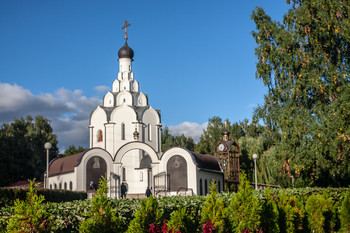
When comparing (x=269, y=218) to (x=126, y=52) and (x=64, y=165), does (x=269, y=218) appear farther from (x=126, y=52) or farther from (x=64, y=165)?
(x=126, y=52)

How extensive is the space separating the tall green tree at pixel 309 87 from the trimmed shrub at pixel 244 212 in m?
8.19

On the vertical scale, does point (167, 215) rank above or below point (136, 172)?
below

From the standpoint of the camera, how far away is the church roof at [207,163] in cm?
2946

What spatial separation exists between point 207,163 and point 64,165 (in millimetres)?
10733

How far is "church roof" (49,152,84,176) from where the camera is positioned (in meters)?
29.7

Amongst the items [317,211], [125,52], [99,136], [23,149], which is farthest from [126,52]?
[317,211]

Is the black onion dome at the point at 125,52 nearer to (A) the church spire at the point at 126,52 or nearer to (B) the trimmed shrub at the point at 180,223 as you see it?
(A) the church spire at the point at 126,52

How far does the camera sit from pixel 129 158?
115ft

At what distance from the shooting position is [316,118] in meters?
17.8

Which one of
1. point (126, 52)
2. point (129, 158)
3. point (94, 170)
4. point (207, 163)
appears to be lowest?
point (94, 170)

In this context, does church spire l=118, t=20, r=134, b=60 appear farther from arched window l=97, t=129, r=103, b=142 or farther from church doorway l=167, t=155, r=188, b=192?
church doorway l=167, t=155, r=188, b=192

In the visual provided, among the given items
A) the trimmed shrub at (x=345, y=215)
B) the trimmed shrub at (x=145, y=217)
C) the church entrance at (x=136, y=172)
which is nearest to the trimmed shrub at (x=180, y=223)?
the trimmed shrub at (x=145, y=217)

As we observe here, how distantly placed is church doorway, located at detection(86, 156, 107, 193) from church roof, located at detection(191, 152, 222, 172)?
261 inches

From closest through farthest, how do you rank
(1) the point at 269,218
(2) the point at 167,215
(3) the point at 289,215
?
(2) the point at 167,215, (1) the point at 269,218, (3) the point at 289,215
